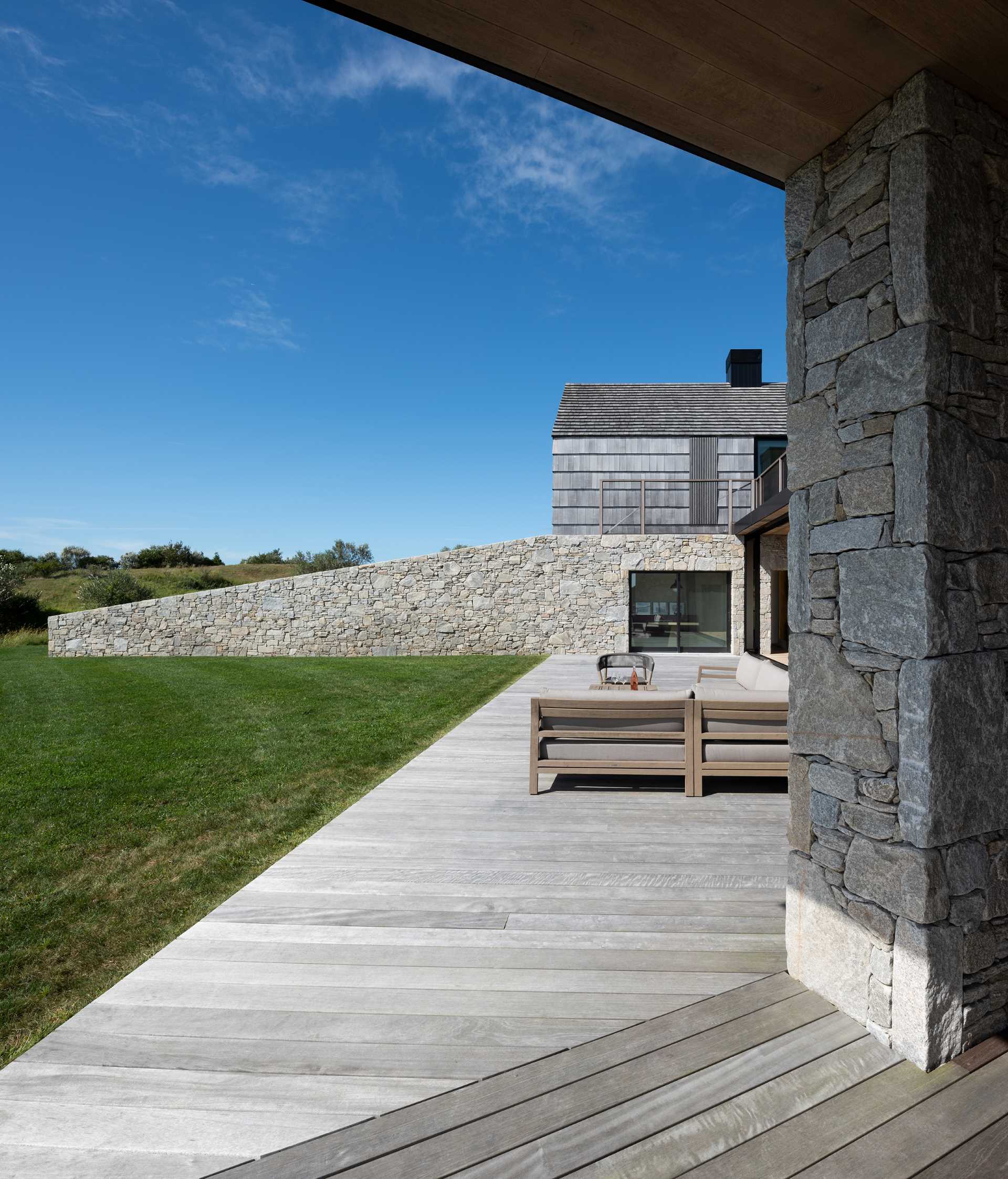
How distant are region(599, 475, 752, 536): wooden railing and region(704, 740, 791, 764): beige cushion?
38.8 ft

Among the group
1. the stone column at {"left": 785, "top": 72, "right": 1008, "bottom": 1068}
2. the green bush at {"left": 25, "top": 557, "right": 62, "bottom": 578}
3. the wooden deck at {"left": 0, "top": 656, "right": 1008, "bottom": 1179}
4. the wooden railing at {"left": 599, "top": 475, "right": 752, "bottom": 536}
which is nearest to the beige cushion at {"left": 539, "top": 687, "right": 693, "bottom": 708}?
the wooden deck at {"left": 0, "top": 656, "right": 1008, "bottom": 1179}

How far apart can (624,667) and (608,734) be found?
4085 mm

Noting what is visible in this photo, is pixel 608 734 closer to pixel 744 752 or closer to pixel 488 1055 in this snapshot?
pixel 744 752

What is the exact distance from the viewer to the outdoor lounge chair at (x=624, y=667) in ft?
24.4

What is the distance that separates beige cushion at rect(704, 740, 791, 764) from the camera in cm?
423

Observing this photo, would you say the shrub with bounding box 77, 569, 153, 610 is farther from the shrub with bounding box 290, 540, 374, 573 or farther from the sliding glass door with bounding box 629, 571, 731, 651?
the sliding glass door with bounding box 629, 571, 731, 651

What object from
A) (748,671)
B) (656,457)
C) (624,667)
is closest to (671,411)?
(656,457)

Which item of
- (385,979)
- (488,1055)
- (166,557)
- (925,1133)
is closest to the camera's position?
(925,1133)

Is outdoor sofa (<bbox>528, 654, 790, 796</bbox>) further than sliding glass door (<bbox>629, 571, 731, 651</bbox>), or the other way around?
sliding glass door (<bbox>629, 571, 731, 651</bbox>)

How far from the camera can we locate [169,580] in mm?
28578

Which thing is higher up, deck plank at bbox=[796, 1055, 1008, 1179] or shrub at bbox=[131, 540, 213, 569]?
shrub at bbox=[131, 540, 213, 569]

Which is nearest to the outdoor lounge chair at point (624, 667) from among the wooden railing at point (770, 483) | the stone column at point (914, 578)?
the wooden railing at point (770, 483)

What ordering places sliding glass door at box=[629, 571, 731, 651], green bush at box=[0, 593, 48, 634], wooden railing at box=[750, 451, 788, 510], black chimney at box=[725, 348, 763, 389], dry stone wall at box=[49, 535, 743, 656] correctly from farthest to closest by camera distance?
green bush at box=[0, 593, 48, 634] < black chimney at box=[725, 348, 763, 389] < dry stone wall at box=[49, 535, 743, 656] < sliding glass door at box=[629, 571, 731, 651] < wooden railing at box=[750, 451, 788, 510]

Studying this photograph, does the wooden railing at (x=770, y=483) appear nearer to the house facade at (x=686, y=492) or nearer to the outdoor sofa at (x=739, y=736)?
the house facade at (x=686, y=492)
